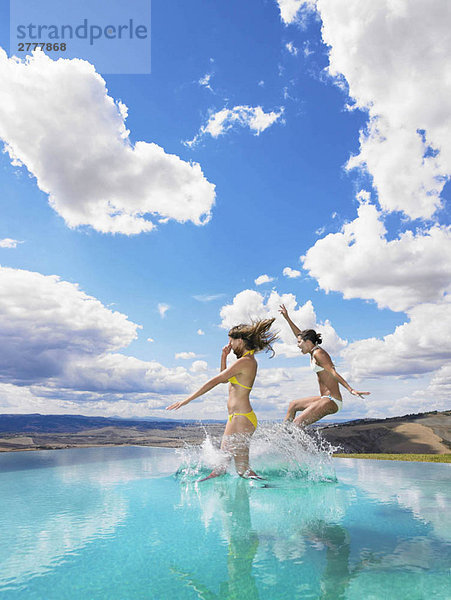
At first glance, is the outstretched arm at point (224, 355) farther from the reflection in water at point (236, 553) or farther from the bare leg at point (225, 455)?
the reflection in water at point (236, 553)

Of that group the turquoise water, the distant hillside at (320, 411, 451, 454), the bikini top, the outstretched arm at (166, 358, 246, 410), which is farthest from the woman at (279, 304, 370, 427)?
the distant hillside at (320, 411, 451, 454)

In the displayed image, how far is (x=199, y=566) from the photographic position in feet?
11.6

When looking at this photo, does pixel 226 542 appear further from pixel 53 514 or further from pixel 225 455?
pixel 225 455

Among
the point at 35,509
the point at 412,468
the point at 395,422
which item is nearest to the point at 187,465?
the point at 35,509

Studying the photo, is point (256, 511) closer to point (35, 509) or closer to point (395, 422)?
point (35, 509)

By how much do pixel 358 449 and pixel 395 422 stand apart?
16.6 feet

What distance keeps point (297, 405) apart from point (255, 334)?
252cm

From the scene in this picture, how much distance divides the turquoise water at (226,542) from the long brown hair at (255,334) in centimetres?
274

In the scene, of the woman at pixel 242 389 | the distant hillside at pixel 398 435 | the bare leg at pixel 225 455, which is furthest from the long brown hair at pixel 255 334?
the distant hillside at pixel 398 435

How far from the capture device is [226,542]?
417 centimetres

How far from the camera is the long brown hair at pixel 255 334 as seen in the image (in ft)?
26.1

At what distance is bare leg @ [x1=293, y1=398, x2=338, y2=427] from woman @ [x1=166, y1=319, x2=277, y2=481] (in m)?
1.65

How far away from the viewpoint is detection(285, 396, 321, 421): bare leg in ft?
30.0

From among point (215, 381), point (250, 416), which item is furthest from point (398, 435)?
point (215, 381)
